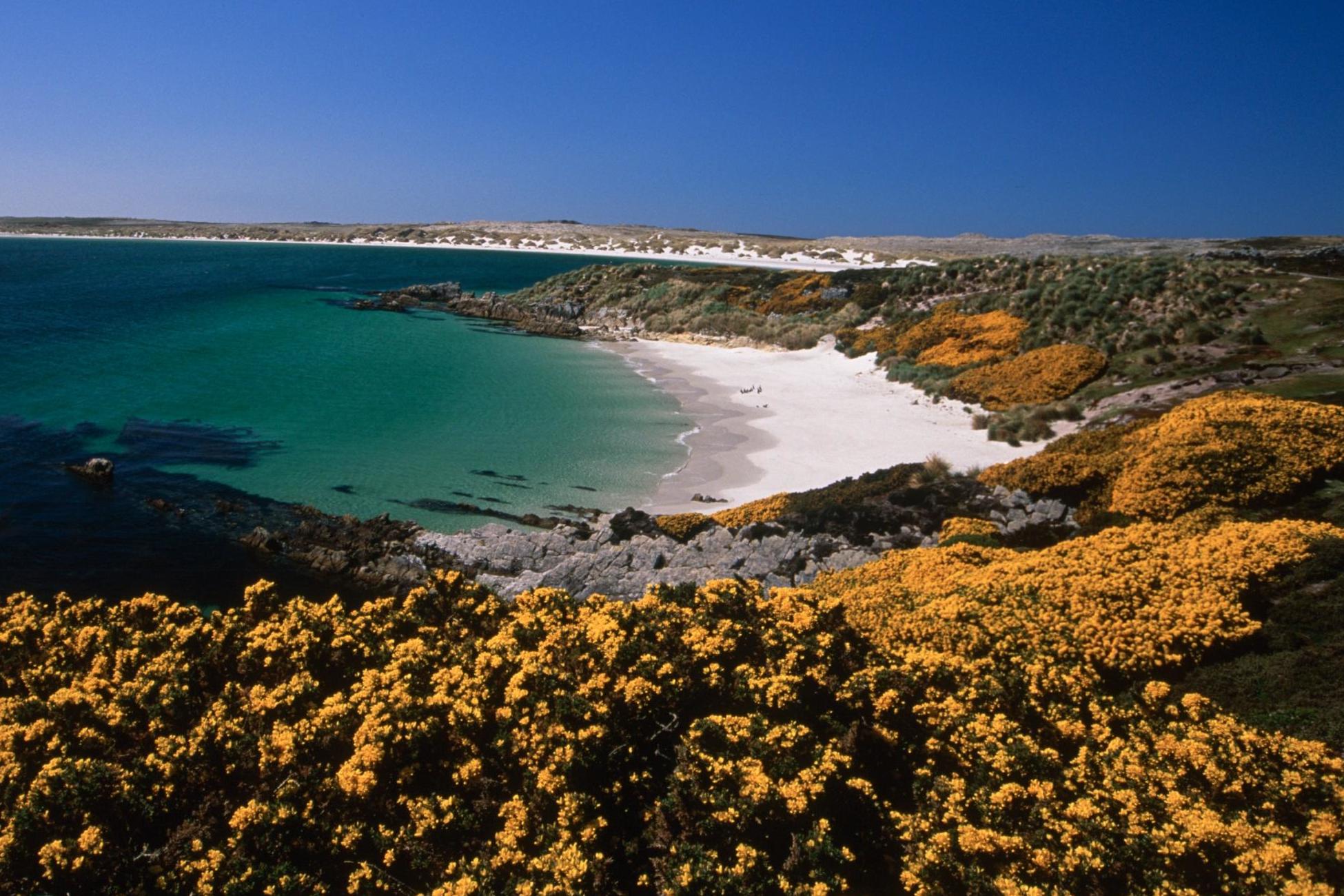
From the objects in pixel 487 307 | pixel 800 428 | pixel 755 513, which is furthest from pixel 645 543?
pixel 487 307

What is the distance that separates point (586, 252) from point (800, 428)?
103 metres

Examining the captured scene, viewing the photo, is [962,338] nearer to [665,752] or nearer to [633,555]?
[633,555]

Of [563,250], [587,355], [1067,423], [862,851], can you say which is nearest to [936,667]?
[862,851]

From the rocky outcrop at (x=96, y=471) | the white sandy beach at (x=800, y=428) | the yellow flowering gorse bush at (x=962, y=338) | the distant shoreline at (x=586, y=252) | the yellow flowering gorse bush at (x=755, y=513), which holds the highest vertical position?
the distant shoreline at (x=586, y=252)

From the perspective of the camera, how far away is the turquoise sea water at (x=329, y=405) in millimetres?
20234

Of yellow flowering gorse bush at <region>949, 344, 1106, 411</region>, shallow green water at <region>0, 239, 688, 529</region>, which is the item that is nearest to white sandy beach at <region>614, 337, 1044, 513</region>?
yellow flowering gorse bush at <region>949, 344, 1106, 411</region>

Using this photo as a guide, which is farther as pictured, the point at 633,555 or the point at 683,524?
the point at 683,524

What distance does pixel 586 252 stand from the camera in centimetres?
12094

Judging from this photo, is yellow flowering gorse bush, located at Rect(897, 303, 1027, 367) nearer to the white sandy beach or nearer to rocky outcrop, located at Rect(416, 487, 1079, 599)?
the white sandy beach

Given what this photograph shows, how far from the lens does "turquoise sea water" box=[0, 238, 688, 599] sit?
20234mm

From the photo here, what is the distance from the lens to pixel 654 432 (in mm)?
25438

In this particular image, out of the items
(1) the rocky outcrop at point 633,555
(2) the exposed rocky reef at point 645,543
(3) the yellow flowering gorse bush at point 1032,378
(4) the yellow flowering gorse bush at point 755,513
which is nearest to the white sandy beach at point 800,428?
(3) the yellow flowering gorse bush at point 1032,378

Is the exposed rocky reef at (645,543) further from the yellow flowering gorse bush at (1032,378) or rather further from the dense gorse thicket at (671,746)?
the yellow flowering gorse bush at (1032,378)

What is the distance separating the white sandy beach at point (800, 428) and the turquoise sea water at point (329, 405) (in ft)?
4.42
